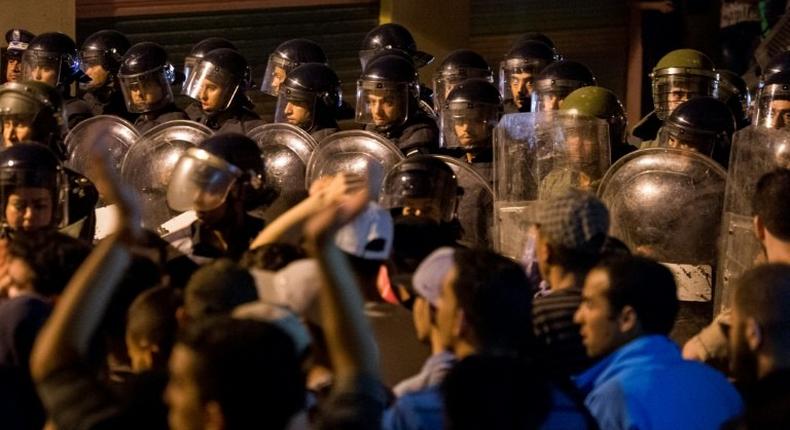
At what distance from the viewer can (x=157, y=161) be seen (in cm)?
875

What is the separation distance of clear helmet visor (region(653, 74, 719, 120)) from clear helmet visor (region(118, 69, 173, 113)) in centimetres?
272

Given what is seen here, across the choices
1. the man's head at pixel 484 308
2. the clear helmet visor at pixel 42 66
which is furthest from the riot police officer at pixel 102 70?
the man's head at pixel 484 308

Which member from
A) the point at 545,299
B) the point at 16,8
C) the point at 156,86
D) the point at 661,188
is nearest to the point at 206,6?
the point at 16,8

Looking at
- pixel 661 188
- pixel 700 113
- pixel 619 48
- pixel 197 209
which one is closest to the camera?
pixel 197 209

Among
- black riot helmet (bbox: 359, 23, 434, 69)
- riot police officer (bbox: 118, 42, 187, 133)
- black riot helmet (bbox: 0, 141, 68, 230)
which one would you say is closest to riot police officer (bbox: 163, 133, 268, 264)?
black riot helmet (bbox: 0, 141, 68, 230)

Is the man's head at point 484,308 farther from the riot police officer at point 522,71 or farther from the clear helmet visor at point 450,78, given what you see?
the clear helmet visor at point 450,78

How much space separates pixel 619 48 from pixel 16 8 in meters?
5.07

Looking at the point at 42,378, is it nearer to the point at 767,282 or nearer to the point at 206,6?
the point at 767,282

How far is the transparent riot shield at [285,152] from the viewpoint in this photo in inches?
353

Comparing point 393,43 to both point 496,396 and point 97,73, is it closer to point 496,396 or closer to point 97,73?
point 97,73

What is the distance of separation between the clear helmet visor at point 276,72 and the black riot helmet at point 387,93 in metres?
1.45

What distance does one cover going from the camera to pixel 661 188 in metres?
7.56

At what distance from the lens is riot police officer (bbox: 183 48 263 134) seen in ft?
33.9

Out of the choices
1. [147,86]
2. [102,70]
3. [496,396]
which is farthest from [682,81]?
[496,396]
